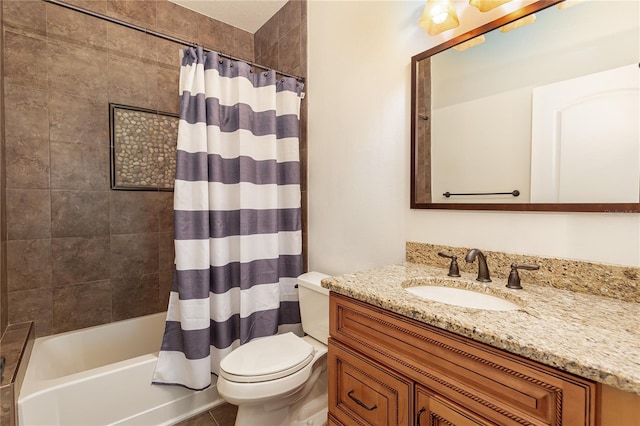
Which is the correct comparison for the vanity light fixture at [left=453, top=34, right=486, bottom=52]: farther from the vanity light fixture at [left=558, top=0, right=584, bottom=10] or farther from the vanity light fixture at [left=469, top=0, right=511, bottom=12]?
the vanity light fixture at [left=558, top=0, right=584, bottom=10]

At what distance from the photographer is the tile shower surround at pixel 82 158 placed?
69.9 inches

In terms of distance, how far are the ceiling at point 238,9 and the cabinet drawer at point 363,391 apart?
243cm

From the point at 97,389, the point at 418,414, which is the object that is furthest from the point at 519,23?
the point at 97,389

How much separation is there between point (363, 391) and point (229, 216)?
115 centimetres

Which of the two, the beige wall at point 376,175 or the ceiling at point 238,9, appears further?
the ceiling at point 238,9

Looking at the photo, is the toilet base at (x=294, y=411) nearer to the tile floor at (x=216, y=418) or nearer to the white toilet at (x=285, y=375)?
the white toilet at (x=285, y=375)

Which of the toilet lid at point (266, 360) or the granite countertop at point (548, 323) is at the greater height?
the granite countertop at point (548, 323)

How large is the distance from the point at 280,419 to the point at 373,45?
2015 mm

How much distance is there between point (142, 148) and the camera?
215 cm

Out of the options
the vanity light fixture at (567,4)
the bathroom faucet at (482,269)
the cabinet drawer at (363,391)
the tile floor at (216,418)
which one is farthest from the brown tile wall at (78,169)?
the vanity light fixture at (567,4)

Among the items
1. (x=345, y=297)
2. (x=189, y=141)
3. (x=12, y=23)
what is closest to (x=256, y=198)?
(x=189, y=141)

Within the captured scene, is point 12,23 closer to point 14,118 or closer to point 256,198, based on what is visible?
point 14,118

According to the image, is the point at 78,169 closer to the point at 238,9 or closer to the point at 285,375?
the point at 238,9

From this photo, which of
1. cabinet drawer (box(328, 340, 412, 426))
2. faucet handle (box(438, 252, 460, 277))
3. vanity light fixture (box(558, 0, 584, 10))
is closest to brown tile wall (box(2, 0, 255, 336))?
cabinet drawer (box(328, 340, 412, 426))
